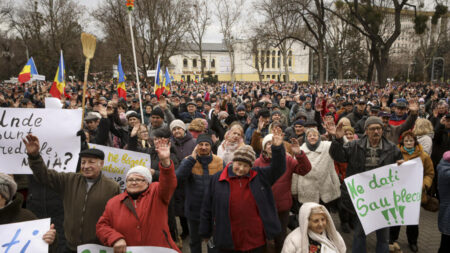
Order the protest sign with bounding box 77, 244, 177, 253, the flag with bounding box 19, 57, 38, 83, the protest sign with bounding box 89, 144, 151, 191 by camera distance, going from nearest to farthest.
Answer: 1. the protest sign with bounding box 77, 244, 177, 253
2. the protest sign with bounding box 89, 144, 151, 191
3. the flag with bounding box 19, 57, 38, 83

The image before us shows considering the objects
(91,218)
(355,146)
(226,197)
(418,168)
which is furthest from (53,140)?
(418,168)

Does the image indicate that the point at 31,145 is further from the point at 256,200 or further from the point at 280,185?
the point at 280,185

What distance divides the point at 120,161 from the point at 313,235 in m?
2.45

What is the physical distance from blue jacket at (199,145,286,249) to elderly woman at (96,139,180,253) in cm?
46

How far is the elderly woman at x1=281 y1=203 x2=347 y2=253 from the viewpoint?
9.17 feet

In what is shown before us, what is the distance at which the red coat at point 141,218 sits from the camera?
2688mm

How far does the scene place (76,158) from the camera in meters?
3.50

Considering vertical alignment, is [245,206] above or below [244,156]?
below

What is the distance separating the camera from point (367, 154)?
373 cm

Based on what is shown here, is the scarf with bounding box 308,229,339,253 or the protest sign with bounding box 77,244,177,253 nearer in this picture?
the protest sign with bounding box 77,244,177,253

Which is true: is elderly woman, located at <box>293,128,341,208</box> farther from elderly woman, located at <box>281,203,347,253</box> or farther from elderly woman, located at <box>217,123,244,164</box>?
elderly woman, located at <box>281,203,347,253</box>

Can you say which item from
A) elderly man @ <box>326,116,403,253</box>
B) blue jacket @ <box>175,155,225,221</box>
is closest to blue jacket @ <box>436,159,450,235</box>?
elderly man @ <box>326,116,403,253</box>

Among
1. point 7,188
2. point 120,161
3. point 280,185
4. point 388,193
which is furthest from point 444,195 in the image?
point 7,188

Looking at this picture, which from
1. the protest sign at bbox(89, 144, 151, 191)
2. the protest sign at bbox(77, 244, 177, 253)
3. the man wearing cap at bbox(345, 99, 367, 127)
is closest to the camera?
the protest sign at bbox(77, 244, 177, 253)
